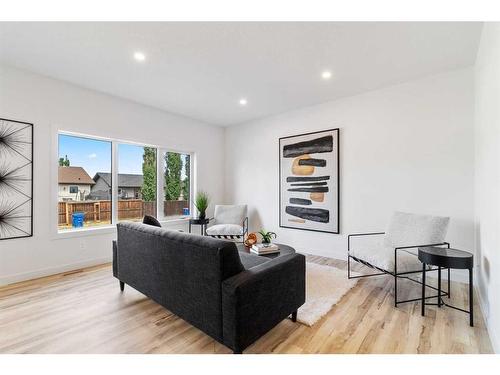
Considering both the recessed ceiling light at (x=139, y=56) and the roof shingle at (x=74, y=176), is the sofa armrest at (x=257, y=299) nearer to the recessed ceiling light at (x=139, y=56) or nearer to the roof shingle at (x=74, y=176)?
the recessed ceiling light at (x=139, y=56)

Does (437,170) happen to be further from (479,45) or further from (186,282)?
(186,282)

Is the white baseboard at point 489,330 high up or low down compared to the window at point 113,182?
down

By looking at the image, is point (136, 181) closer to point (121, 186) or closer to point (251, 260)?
point (121, 186)

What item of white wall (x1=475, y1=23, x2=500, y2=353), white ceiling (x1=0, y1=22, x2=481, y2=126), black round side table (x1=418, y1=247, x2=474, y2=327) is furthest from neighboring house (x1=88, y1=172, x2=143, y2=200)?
white wall (x1=475, y1=23, x2=500, y2=353)

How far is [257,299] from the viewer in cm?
Result: 157

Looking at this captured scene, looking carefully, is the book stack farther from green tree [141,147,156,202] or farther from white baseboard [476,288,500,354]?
green tree [141,147,156,202]

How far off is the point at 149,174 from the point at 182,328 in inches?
121

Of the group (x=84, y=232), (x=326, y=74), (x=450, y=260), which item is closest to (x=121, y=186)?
(x=84, y=232)

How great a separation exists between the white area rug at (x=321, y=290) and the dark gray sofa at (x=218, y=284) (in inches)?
8.3

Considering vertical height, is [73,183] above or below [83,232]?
above

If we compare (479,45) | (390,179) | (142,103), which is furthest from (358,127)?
(142,103)

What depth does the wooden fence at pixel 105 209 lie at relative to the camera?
11.2 ft

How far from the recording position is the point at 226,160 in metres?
5.55

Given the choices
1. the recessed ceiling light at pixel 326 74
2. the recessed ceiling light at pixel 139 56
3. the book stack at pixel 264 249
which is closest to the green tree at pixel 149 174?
the recessed ceiling light at pixel 139 56
